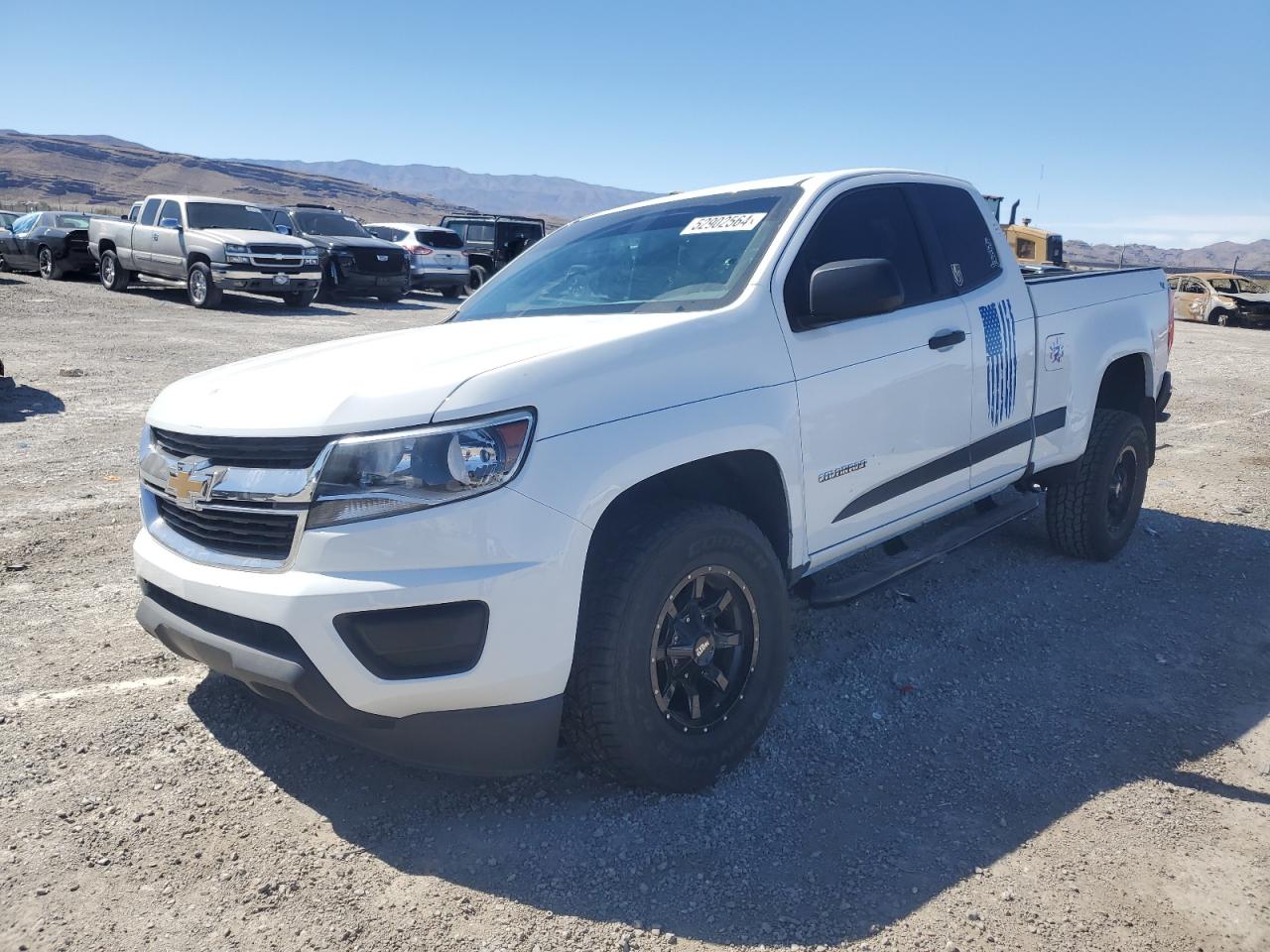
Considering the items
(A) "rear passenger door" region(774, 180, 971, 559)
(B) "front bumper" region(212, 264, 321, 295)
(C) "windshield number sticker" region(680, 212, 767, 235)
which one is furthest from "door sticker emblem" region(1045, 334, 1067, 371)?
(B) "front bumper" region(212, 264, 321, 295)

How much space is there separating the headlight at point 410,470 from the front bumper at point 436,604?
0.13ft

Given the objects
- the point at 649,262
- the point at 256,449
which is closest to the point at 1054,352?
the point at 649,262

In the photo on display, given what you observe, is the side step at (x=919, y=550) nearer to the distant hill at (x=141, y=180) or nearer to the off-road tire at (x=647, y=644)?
the off-road tire at (x=647, y=644)

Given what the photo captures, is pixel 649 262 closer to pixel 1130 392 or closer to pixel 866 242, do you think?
pixel 866 242

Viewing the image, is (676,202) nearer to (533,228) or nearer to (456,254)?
(456,254)

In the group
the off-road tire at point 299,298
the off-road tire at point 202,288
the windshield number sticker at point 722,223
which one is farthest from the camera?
the off-road tire at point 299,298

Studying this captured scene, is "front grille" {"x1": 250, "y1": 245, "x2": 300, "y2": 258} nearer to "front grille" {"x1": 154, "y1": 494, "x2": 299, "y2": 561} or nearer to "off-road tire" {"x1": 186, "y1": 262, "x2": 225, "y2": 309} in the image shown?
"off-road tire" {"x1": 186, "y1": 262, "x2": 225, "y2": 309}

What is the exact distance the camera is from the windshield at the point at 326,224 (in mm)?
20234

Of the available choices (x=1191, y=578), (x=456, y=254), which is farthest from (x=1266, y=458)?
(x=456, y=254)

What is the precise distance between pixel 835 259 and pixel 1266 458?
619cm

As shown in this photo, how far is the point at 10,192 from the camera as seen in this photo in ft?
349

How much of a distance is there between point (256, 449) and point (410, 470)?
485mm

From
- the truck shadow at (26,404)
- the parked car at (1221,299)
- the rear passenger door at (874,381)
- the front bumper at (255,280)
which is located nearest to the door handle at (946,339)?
the rear passenger door at (874,381)

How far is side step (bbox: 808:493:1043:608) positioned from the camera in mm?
3568
